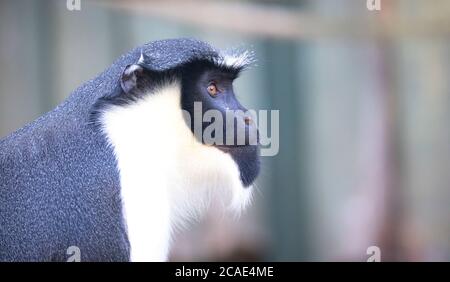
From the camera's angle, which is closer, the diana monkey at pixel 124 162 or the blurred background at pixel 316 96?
the diana monkey at pixel 124 162

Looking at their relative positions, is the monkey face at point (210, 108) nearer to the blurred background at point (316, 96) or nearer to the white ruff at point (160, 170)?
the white ruff at point (160, 170)

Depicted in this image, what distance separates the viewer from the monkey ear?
6.52 feet

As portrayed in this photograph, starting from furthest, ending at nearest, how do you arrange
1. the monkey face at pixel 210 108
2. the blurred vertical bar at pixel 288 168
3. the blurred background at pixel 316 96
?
the blurred vertical bar at pixel 288 168 < the blurred background at pixel 316 96 < the monkey face at pixel 210 108

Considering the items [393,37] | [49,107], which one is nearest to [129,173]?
A: [49,107]

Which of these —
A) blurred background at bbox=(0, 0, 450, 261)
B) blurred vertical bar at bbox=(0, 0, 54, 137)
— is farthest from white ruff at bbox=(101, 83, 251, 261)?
blurred vertical bar at bbox=(0, 0, 54, 137)

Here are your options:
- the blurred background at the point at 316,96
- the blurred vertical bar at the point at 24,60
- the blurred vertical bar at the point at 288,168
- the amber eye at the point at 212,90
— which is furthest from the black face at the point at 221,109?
the blurred vertical bar at the point at 288,168

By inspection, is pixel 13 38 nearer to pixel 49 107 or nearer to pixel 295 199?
pixel 49 107

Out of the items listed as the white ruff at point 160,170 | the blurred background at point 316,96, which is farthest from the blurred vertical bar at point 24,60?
the white ruff at point 160,170

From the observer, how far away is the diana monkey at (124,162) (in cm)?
196

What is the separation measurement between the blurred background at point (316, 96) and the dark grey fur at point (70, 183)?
1.41 ft

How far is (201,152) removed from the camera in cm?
211

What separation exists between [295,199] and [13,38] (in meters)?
1.31

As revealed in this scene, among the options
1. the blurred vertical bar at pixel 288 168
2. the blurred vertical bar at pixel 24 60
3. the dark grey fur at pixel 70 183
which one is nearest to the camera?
the dark grey fur at pixel 70 183

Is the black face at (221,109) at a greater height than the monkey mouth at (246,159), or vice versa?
the black face at (221,109)
